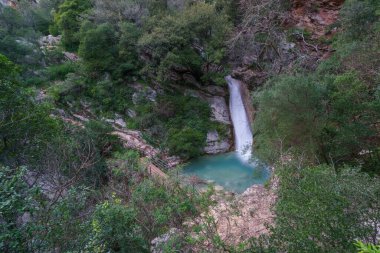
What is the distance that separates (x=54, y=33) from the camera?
27750 mm

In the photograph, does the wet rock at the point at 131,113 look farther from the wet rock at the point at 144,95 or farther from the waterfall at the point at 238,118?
the waterfall at the point at 238,118

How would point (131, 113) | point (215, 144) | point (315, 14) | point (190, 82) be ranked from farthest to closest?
1. point (190, 82)
2. point (315, 14)
3. point (131, 113)
4. point (215, 144)

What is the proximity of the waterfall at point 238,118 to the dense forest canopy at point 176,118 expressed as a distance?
0.56 meters

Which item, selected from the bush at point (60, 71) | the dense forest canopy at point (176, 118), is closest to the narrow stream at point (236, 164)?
the dense forest canopy at point (176, 118)

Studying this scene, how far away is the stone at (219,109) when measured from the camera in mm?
20141

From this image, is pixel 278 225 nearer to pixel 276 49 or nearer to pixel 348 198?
pixel 348 198

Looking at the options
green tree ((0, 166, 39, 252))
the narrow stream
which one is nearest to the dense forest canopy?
green tree ((0, 166, 39, 252))

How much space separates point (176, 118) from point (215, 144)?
292cm

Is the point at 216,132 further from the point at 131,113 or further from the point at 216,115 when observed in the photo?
the point at 131,113

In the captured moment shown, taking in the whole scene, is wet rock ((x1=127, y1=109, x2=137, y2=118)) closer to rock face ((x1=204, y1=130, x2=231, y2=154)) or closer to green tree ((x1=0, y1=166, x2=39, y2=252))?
rock face ((x1=204, y1=130, x2=231, y2=154))

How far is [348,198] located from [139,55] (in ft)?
58.5

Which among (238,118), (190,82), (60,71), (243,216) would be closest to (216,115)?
(238,118)

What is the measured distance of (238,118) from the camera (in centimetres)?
2009

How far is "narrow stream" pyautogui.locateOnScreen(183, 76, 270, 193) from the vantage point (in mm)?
14228
